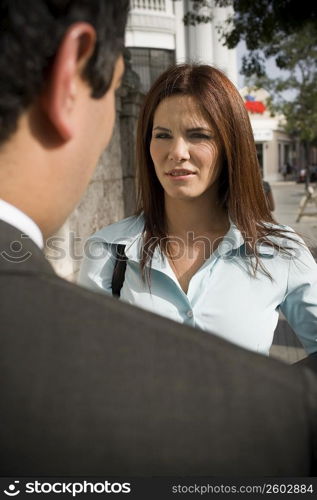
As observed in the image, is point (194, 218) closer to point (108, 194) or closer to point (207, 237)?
point (207, 237)

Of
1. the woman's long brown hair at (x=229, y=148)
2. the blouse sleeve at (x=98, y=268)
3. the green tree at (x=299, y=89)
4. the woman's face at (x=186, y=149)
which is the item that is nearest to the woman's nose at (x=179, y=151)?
the woman's face at (x=186, y=149)

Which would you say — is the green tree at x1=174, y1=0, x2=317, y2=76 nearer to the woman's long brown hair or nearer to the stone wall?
the stone wall

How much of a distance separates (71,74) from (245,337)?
48.0 inches

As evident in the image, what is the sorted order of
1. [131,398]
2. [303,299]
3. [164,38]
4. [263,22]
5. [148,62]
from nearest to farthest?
[131,398], [303,299], [263,22], [148,62], [164,38]

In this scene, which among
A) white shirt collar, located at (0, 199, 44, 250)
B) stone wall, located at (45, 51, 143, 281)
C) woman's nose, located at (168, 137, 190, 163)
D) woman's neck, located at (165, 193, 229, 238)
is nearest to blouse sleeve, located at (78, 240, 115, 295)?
woman's neck, located at (165, 193, 229, 238)

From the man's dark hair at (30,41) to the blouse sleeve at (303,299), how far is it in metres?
1.23

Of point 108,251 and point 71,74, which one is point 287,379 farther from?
point 108,251

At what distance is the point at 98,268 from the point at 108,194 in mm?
4159

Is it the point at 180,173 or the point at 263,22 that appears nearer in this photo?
the point at 180,173

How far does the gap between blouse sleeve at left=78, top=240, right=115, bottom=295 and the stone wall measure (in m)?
2.83

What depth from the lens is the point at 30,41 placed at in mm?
762

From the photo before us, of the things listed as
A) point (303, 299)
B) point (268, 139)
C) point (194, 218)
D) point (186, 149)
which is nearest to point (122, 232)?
point (194, 218)

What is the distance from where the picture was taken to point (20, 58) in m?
0.77

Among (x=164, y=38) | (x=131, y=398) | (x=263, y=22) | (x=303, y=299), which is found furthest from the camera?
(x=164, y=38)
